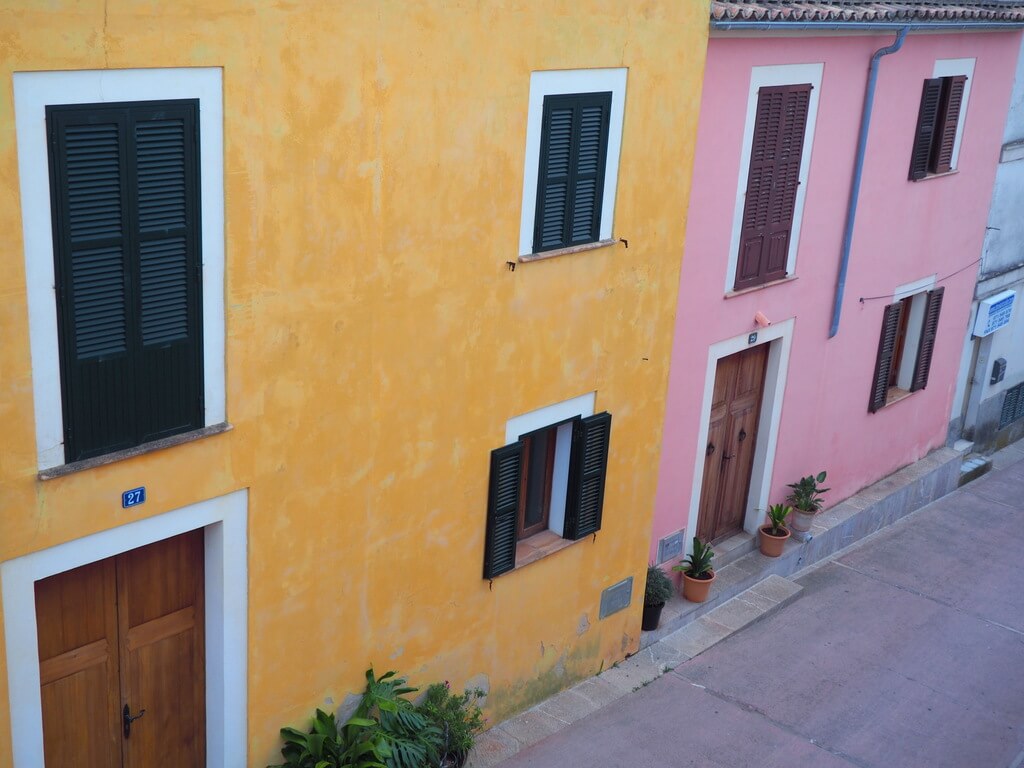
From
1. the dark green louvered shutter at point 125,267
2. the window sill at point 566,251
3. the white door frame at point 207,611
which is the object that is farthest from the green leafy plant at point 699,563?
the dark green louvered shutter at point 125,267

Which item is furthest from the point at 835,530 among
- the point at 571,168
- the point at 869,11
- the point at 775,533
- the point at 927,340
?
the point at 571,168

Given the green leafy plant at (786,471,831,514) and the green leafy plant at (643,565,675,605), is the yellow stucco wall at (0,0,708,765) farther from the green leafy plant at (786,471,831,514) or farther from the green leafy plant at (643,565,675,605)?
the green leafy plant at (786,471,831,514)

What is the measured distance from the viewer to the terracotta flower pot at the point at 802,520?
13078 millimetres

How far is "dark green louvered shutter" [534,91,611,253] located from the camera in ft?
27.5

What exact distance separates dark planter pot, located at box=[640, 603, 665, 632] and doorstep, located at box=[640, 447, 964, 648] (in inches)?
2.6

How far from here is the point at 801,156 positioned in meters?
11.7

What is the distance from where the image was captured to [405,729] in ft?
27.0

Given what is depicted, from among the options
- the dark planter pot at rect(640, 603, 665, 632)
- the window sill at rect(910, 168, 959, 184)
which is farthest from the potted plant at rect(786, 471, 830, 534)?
the window sill at rect(910, 168, 959, 184)

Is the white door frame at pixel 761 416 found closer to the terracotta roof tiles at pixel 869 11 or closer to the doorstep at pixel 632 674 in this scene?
the doorstep at pixel 632 674

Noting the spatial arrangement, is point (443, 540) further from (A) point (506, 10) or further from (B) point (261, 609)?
(A) point (506, 10)

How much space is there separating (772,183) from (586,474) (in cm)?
372

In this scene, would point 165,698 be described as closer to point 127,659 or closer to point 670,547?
point 127,659

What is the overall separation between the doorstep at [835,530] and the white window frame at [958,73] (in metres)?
3.92

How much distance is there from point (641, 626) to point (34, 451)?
258 inches
